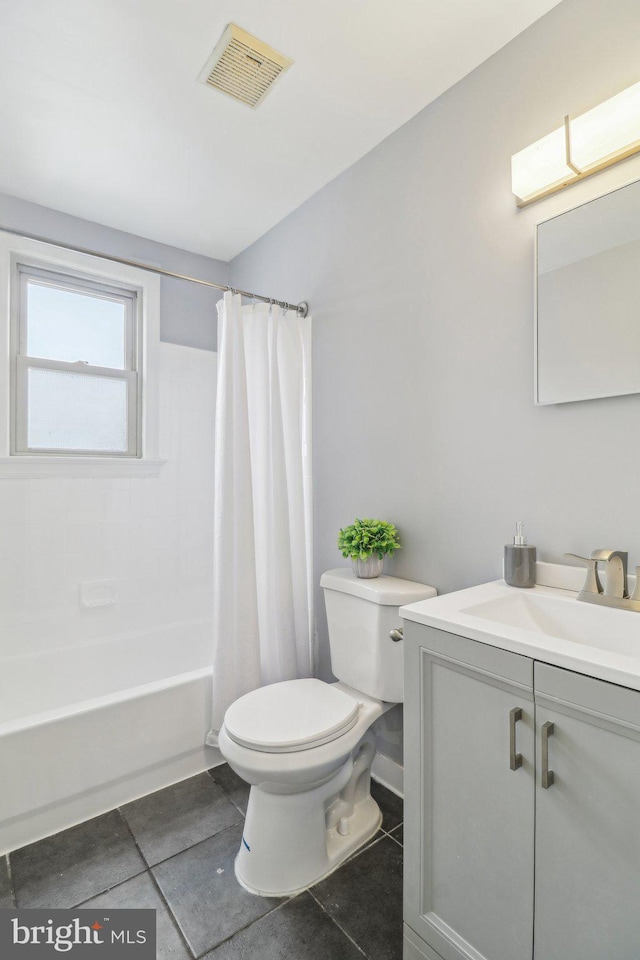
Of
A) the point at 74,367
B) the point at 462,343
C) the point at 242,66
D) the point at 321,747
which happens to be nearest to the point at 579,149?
the point at 462,343

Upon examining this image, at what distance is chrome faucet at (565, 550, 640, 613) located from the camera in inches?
43.7

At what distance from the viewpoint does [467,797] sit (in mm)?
999

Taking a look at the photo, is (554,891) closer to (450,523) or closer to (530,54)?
(450,523)

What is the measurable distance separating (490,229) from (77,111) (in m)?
1.49

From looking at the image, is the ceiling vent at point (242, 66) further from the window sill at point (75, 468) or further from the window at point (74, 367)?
the window sill at point (75, 468)

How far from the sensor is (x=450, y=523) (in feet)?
5.34

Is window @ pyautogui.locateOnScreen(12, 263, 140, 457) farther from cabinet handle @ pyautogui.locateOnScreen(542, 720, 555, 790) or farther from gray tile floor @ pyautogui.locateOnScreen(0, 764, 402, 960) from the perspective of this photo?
cabinet handle @ pyautogui.locateOnScreen(542, 720, 555, 790)

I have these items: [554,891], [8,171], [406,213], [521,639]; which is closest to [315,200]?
[406,213]

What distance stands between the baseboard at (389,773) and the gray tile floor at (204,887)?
8 centimetres

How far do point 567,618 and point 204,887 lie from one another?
1.26m

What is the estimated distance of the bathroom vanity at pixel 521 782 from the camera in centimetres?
78

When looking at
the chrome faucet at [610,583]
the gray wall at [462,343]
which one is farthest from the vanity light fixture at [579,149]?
the chrome faucet at [610,583]

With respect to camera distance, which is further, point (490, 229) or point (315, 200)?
point (315, 200)

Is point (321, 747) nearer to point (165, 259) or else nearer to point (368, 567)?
point (368, 567)
